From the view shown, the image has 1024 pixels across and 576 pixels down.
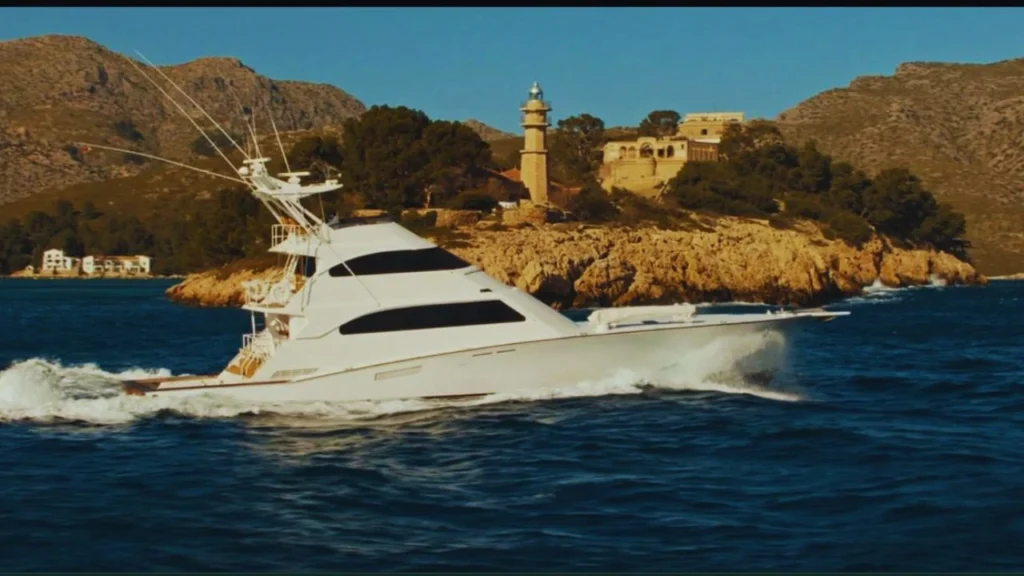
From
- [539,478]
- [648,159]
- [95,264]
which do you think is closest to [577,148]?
[648,159]

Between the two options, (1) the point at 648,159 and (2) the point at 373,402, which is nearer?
(2) the point at 373,402

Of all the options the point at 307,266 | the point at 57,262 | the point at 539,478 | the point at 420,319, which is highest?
the point at 57,262

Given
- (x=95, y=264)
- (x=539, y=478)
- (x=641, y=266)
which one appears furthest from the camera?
(x=95, y=264)

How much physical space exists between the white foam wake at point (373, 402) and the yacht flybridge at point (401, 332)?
20cm

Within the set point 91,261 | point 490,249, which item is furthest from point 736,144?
point 91,261

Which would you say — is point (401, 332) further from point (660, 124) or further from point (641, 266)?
point (660, 124)

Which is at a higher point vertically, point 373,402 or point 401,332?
point 401,332

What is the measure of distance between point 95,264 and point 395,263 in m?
141

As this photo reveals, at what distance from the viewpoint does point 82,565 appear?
1480 cm

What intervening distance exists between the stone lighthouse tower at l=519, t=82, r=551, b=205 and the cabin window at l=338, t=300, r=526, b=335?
77471 mm

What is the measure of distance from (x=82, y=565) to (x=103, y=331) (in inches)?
1651

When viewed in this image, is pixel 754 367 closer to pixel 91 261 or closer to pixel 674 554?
pixel 674 554

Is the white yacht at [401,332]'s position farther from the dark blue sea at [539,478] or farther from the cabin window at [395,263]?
the dark blue sea at [539,478]

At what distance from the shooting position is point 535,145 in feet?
342
